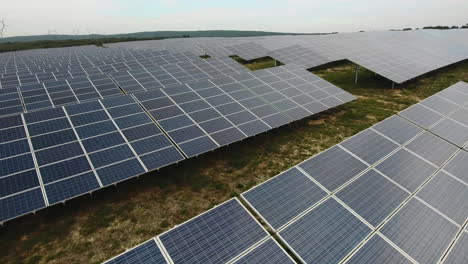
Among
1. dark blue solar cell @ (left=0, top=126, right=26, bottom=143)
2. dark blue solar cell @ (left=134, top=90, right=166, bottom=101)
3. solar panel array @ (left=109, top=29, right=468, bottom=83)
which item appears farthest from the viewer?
solar panel array @ (left=109, top=29, right=468, bottom=83)

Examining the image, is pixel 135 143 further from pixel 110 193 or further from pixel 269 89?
pixel 269 89

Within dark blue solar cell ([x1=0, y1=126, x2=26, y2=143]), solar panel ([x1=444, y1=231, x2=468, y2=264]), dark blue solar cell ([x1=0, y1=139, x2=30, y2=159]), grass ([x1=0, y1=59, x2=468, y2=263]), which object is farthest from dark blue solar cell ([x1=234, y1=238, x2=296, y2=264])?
dark blue solar cell ([x1=0, y1=126, x2=26, y2=143])

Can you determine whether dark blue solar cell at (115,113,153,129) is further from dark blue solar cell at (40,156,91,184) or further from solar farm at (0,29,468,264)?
dark blue solar cell at (40,156,91,184)

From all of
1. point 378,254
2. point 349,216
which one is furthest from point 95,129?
point 378,254

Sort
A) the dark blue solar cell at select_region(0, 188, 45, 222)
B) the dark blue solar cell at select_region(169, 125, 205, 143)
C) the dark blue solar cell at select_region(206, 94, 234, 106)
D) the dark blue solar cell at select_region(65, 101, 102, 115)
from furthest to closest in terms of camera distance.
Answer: the dark blue solar cell at select_region(206, 94, 234, 106), the dark blue solar cell at select_region(65, 101, 102, 115), the dark blue solar cell at select_region(169, 125, 205, 143), the dark blue solar cell at select_region(0, 188, 45, 222)

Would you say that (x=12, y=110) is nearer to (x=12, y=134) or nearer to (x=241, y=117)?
(x=12, y=134)

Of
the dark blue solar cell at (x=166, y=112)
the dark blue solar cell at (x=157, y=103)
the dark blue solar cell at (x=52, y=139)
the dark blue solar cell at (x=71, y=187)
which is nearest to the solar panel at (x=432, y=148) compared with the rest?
the dark blue solar cell at (x=166, y=112)

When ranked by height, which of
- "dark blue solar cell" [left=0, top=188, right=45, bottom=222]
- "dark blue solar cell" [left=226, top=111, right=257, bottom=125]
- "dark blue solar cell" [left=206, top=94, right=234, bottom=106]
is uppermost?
"dark blue solar cell" [left=206, top=94, right=234, bottom=106]
